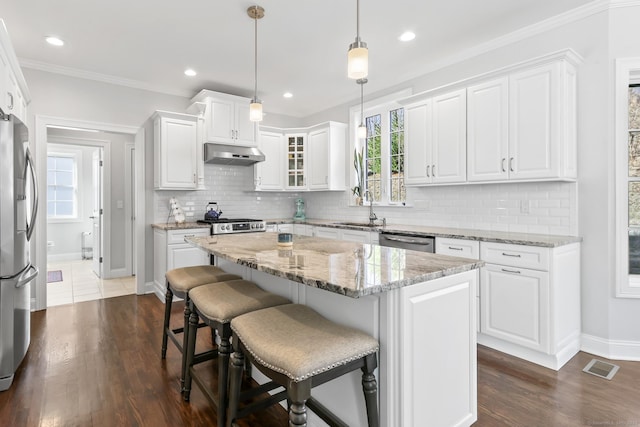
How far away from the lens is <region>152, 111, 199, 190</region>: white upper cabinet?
14.0 feet

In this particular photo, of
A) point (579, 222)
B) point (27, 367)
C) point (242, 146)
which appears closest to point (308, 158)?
point (242, 146)

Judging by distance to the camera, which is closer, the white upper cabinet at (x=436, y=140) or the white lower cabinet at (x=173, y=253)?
the white upper cabinet at (x=436, y=140)

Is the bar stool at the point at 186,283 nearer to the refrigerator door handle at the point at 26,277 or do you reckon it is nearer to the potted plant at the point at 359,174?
the refrigerator door handle at the point at 26,277

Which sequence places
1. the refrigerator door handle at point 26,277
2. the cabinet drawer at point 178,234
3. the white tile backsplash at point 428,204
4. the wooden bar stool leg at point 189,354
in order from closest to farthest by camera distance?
1. the wooden bar stool leg at point 189,354
2. the refrigerator door handle at point 26,277
3. the white tile backsplash at point 428,204
4. the cabinet drawer at point 178,234

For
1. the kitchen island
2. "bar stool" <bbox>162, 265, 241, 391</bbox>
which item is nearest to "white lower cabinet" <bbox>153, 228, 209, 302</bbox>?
"bar stool" <bbox>162, 265, 241, 391</bbox>

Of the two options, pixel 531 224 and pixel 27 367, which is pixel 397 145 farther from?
pixel 27 367

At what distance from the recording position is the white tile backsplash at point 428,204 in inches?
115

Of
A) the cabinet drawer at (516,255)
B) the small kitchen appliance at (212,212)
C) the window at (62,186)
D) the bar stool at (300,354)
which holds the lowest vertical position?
the bar stool at (300,354)

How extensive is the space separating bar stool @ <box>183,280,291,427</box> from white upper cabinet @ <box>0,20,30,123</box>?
1.91 meters

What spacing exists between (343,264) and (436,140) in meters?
2.34

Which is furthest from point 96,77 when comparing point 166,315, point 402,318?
point 402,318

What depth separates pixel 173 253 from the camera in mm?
4031

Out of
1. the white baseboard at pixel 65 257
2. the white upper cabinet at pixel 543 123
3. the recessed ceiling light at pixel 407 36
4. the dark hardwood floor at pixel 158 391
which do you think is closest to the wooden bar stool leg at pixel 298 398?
the dark hardwood floor at pixel 158 391

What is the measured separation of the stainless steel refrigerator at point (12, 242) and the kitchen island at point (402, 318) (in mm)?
1522
